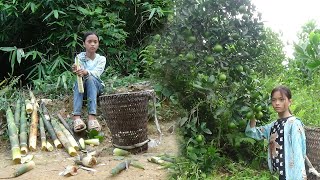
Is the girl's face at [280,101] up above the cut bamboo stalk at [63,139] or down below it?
above

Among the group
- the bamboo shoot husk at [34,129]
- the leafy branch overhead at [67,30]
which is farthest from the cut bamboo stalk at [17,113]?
the leafy branch overhead at [67,30]

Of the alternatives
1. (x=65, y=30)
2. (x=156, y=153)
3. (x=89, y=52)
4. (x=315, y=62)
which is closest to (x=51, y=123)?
(x=89, y=52)

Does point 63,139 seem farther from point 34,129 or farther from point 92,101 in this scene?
point 92,101

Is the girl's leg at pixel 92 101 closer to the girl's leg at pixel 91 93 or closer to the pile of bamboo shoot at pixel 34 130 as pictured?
the girl's leg at pixel 91 93

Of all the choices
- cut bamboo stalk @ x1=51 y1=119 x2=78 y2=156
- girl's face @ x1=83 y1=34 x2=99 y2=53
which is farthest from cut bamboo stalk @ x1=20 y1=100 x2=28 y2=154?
girl's face @ x1=83 y1=34 x2=99 y2=53

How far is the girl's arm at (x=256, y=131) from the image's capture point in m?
3.13

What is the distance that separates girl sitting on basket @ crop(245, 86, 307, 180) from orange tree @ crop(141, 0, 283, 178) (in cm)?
11

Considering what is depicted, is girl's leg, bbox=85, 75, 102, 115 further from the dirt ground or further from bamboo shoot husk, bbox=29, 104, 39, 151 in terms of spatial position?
bamboo shoot husk, bbox=29, 104, 39, 151

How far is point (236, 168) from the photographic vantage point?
10.6 ft

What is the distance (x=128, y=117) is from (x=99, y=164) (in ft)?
1.52

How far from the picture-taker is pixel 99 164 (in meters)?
3.07

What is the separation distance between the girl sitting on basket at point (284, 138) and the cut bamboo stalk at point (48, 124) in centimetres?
156

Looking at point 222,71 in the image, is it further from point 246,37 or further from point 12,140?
point 12,140

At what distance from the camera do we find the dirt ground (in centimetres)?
286
